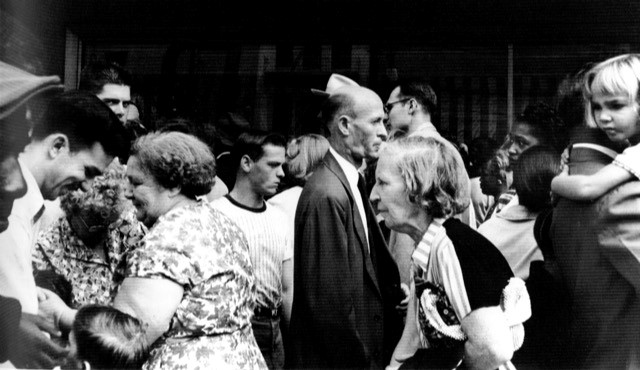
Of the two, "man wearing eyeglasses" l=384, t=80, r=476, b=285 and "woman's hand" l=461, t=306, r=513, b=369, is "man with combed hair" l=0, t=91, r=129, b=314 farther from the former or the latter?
"woman's hand" l=461, t=306, r=513, b=369

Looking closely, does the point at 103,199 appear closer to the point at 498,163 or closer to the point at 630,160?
the point at 498,163

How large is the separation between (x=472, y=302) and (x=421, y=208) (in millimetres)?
343

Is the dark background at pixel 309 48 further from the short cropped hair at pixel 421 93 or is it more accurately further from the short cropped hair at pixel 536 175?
the short cropped hair at pixel 536 175

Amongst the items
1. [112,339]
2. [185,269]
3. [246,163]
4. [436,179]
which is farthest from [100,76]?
[436,179]

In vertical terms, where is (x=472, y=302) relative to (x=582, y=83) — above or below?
below

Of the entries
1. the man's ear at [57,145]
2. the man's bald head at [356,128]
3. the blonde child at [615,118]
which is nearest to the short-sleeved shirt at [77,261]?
the man's ear at [57,145]

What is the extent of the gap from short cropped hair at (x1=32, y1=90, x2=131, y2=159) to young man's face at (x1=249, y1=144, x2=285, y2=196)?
627 millimetres

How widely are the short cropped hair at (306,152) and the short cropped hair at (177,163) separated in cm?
76

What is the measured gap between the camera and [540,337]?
122 inches

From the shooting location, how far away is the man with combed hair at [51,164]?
2.95 meters

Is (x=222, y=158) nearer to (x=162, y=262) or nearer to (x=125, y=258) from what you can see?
(x=125, y=258)

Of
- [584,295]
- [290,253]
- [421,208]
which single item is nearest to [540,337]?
[584,295]

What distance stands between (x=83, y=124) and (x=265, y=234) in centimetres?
88

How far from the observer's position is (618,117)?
301 centimetres
